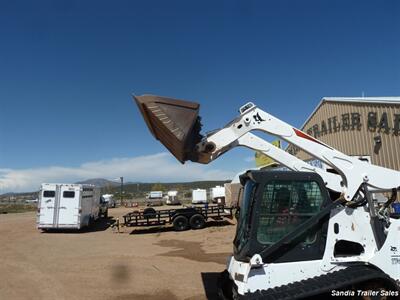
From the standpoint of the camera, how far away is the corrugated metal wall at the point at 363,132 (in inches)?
692

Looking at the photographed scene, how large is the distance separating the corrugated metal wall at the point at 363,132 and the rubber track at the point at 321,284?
517 inches

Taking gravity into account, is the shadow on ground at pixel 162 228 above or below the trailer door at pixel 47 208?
below

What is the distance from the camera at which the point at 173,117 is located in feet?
20.3

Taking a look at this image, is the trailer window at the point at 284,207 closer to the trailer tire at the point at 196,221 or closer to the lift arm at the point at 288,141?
the lift arm at the point at 288,141

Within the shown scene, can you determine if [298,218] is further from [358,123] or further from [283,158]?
[358,123]

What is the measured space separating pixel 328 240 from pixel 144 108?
3.63 meters

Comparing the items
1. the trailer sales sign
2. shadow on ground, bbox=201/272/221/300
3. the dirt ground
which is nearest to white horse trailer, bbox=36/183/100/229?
the dirt ground

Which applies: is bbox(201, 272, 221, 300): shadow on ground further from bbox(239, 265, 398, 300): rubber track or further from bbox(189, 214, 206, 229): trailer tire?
bbox(189, 214, 206, 229): trailer tire

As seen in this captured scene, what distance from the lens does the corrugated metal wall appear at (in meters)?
17.6

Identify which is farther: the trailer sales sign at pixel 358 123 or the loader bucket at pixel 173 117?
the trailer sales sign at pixel 358 123

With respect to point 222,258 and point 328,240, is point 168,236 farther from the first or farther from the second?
point 328,240

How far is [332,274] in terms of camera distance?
5.77 m

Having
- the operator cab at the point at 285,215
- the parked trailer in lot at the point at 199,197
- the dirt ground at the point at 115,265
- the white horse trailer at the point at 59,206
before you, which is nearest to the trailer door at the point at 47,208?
the white horse trailer at the point at 59,206

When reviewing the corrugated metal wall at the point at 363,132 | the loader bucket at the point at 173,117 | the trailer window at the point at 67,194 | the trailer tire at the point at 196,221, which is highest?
the corrugated metal wall at the point at 363,132
